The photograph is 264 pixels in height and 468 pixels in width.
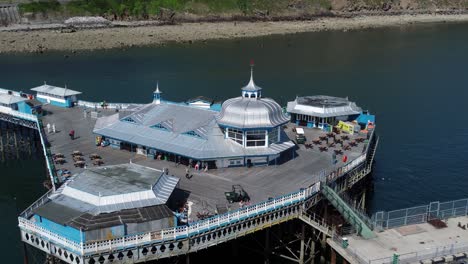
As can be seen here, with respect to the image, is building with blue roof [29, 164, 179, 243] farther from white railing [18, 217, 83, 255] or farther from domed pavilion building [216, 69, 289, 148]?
domed pavilion building [216, 69, 289, 148]

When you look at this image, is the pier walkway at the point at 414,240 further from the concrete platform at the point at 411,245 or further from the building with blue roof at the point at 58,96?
the building with blue roof at the point at 58,96

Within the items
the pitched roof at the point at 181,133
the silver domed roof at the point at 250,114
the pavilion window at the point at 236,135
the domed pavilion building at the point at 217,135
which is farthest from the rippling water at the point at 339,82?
the pavilion window at the point at 236,135

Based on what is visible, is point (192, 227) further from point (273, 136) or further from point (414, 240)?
point (273, 136)

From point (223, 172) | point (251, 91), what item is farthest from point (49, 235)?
point (251, 91)

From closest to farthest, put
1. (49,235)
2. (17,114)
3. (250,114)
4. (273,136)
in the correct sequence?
(49,235)
(250,114)
(273,136)
(17,114)

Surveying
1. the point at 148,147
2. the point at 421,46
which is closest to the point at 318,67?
the point at 421,46

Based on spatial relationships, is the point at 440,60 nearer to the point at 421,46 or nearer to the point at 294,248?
the point at 421,46
